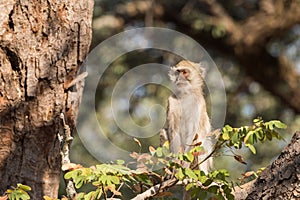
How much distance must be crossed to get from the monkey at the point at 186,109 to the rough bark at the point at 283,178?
1.61 meters

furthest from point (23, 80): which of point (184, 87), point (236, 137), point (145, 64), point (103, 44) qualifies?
point (145, 64)

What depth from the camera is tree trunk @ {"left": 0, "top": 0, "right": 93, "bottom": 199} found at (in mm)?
2193

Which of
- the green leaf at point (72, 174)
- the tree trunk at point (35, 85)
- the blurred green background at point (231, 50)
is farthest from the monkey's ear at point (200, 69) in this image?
the green leaf at point (72, 174)

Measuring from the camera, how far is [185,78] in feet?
12.0

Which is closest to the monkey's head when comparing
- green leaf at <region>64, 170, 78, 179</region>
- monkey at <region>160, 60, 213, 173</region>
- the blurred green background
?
monkey at <region>160, 60, 213, 173</region>

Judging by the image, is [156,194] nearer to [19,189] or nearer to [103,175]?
[103,175]

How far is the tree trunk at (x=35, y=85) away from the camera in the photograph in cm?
219

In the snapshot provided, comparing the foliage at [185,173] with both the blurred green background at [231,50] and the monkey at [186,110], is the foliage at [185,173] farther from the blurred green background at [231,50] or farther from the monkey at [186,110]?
the blurred green background at [231,50]

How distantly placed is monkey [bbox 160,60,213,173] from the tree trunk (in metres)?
1.25

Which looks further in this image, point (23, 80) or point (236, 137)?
point (23, 80)

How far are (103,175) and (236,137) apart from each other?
1.16 feet

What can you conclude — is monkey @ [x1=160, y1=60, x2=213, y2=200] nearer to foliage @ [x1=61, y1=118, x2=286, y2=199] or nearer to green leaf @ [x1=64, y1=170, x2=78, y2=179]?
foliage @ [x1=61, y1=118, x2=286, y2=199]

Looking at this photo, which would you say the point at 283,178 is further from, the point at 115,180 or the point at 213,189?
the point at 115,180

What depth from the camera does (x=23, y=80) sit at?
2191mm
